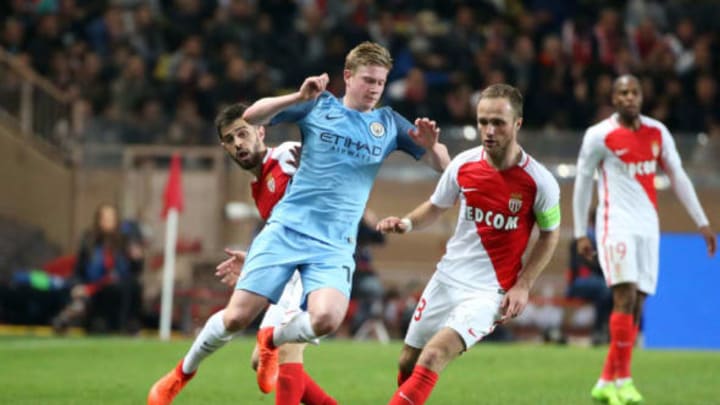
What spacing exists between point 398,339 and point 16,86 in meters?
7.38

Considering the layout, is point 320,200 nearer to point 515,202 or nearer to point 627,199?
point 515,202

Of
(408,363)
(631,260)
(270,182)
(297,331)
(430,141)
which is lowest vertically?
(408,363)

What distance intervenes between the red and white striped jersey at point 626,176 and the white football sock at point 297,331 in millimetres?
3520

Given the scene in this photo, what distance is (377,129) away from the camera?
319 inches

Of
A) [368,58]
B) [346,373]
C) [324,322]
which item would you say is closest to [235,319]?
[324,322]

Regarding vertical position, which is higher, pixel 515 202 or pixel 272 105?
pixel 272 105

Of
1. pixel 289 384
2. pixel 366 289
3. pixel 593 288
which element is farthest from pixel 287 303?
pixel 366 289

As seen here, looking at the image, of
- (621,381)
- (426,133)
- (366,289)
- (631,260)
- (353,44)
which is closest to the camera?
(426,133)

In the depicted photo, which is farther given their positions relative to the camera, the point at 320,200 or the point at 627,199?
the point at 627,199

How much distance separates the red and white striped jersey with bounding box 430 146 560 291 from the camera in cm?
795

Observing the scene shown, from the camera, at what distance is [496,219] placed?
8016 mm

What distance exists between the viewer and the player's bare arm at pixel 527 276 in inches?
307

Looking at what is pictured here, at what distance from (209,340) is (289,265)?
778 millimetres

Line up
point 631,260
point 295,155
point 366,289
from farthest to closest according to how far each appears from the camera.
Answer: point 366,289, point 631,260, point 295,155
